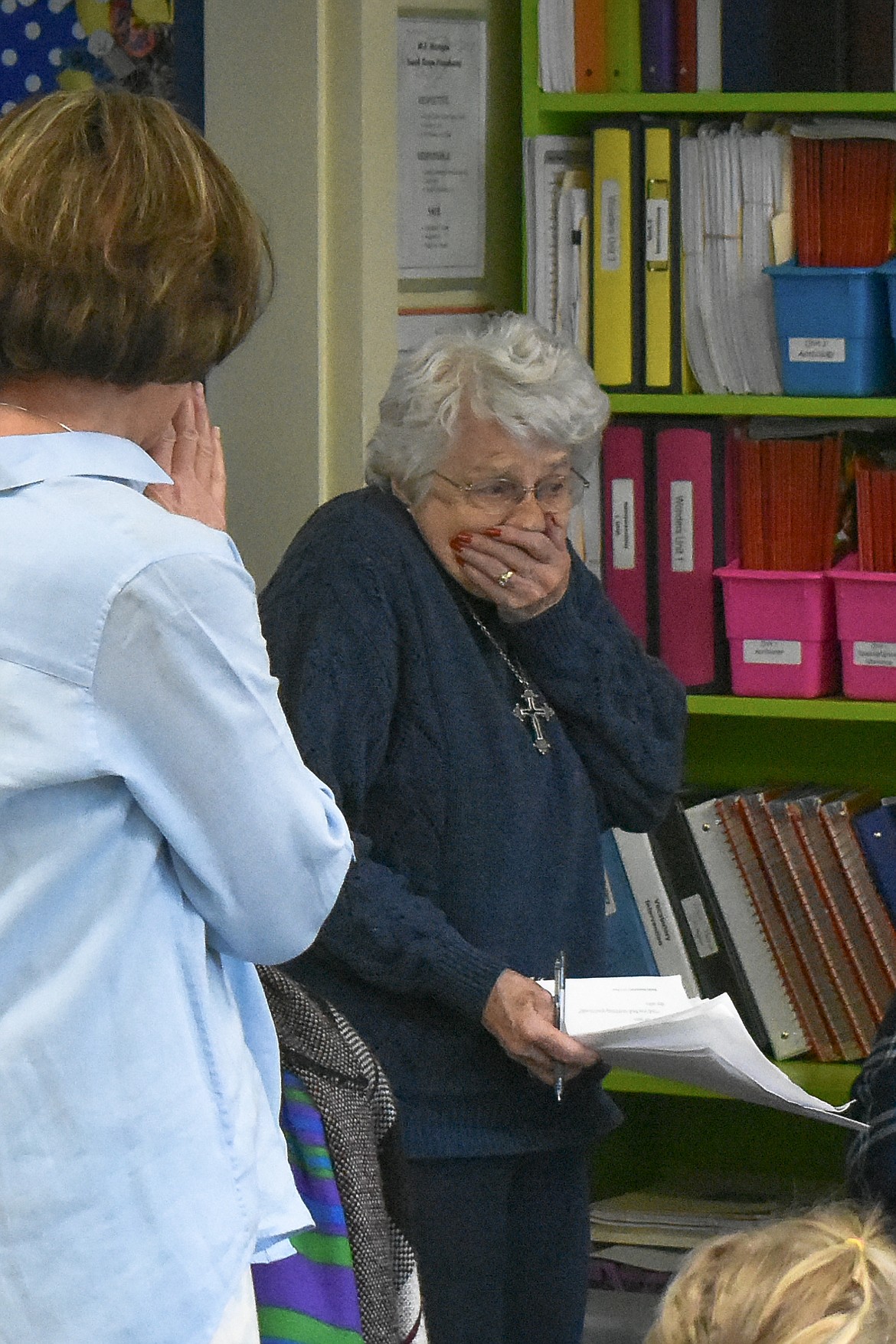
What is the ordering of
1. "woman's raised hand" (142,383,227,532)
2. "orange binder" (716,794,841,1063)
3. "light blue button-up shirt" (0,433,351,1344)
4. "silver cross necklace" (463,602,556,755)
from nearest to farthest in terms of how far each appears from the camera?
1. "light blue button-up shirt" (0,433,351,1344)
2. "woman's raised hand" (142,383,227,532)
3. "silver cross necklace" (463,602,556,755)
4. "orange binder" (716,794,841,1063)

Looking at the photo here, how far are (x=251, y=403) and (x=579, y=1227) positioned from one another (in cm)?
117

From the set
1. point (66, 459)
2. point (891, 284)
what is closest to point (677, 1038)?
point (66, 459)

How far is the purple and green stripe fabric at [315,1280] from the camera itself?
1.20m

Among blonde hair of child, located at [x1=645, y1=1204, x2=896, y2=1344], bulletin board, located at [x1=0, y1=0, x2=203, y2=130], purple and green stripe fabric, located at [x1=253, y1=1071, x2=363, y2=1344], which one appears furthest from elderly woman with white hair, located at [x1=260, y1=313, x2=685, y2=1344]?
bulletin board, located at [x1=0, y1=0, x2=203, y2=130]

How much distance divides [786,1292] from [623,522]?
153cm

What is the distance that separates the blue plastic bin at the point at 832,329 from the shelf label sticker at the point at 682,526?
0.66 ft

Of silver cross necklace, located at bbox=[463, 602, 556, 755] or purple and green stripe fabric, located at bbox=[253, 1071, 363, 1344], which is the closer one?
purple and green stripe fabric, located at bbox=[253, 1071, 363, 1344]

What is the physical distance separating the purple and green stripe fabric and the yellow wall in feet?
3.99

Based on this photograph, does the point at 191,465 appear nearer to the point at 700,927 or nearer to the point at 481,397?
the point at 481,397

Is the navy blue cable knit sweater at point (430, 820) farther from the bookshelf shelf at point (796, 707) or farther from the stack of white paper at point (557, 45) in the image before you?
the stack of white paper at point (557, 45)

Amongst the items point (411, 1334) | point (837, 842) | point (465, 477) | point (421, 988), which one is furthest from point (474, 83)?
point (411, 1334)

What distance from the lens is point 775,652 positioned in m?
2.40

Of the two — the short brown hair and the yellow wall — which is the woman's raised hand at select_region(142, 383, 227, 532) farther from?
the yellow wall

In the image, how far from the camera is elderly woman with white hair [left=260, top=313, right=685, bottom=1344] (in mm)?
1639
